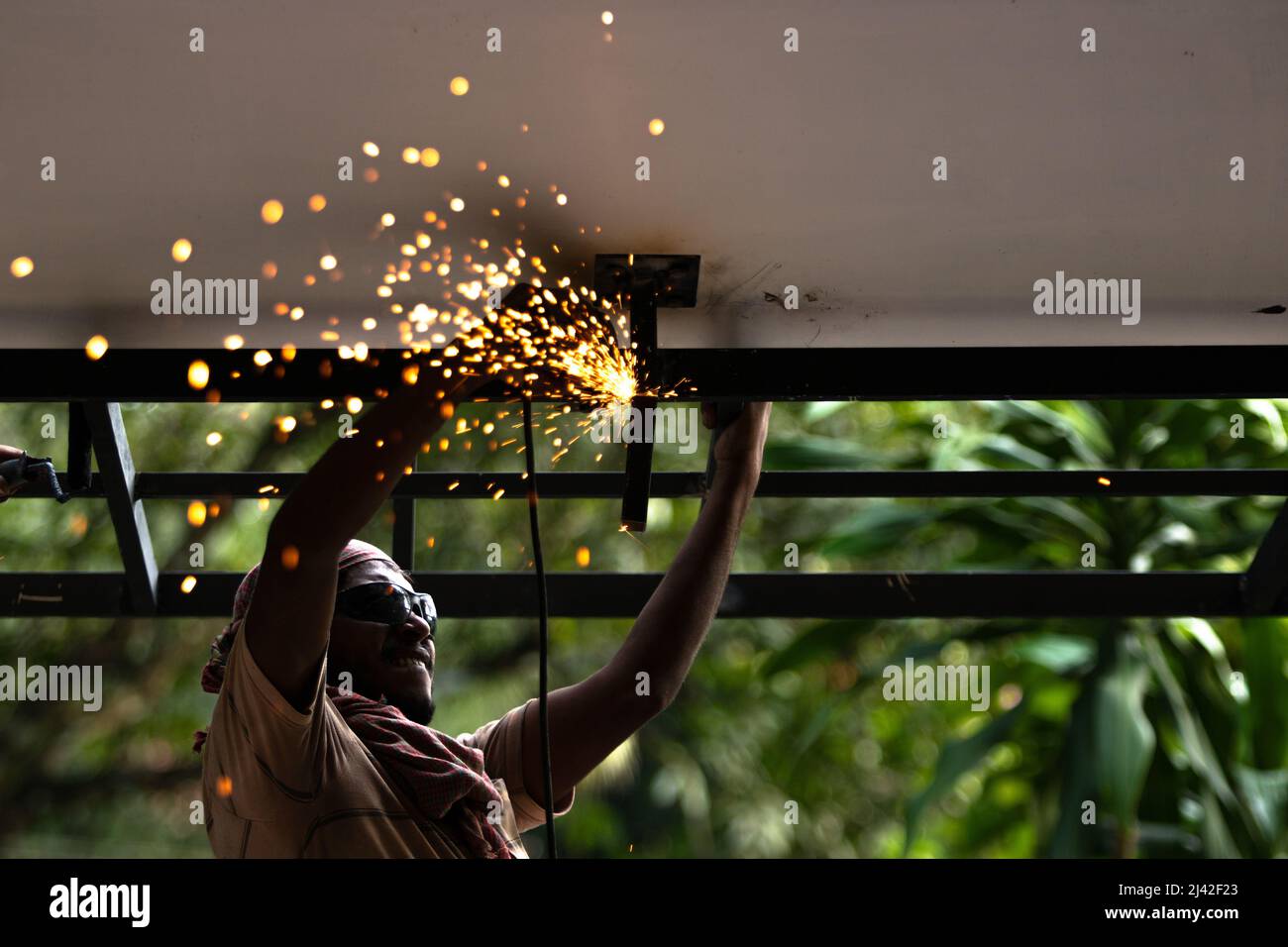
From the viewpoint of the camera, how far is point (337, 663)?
1590 mm

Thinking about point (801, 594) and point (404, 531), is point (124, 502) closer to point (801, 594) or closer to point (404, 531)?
point (404, 531)

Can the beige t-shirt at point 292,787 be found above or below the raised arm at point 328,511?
below

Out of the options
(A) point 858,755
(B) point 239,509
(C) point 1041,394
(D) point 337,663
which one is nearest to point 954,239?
(C) point 1041,394

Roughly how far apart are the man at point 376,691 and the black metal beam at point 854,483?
185 mm

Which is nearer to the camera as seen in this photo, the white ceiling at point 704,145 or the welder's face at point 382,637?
the white ceiling at point 704,145

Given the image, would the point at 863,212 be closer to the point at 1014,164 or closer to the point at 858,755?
the point at 1014,164

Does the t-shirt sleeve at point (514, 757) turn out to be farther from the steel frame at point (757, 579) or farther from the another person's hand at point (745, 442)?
the another person's hand at point (745, 442)

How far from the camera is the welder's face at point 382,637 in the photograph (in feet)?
5.14

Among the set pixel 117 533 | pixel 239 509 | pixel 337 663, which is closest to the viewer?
pixel 337 663

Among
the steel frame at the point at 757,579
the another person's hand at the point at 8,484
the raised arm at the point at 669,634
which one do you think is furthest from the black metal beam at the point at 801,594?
the another person's hand at the point at 8,484

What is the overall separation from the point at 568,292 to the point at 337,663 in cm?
63
